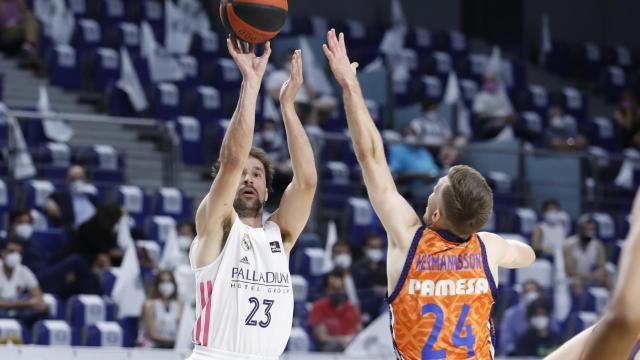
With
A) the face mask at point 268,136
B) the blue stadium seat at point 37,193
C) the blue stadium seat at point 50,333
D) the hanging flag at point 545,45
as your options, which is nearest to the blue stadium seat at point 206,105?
the face mask at point 268,136

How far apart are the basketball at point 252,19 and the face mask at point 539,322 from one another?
20.1 ft

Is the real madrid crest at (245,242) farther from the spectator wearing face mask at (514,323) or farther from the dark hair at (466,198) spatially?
the spectator wearing face mask at (514,323)

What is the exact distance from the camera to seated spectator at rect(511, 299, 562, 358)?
10430mm

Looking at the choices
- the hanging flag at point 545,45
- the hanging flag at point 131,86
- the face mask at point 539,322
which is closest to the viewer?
the face mask at point 539,322

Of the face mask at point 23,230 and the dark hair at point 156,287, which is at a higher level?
the face mask at point 23,230

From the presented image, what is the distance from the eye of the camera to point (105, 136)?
1434 cm

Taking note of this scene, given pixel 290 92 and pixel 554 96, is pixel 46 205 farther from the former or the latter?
pixel 554 96

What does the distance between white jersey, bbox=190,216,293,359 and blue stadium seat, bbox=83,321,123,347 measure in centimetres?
524

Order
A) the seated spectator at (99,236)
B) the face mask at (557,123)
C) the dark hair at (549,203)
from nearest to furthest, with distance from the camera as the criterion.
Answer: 1. the seated spectator at (99,236)
2. the dark hair at (549,203)
3. the face mask at (557,123)

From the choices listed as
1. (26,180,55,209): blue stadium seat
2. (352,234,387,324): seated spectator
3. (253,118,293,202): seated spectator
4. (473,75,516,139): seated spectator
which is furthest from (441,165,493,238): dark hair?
(473,75,516,139): seated spectator

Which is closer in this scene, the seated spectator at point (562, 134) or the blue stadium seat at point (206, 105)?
the blue stadium seat at point (206, 105)

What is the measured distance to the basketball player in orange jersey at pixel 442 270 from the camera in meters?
4.43

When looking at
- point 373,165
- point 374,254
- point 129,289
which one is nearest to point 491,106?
point 374,254

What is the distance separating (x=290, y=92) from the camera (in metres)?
5.19
